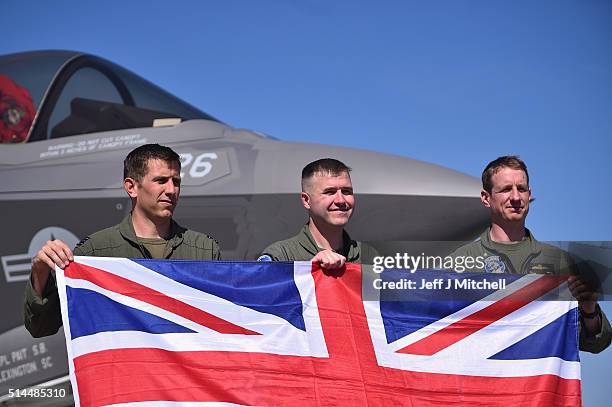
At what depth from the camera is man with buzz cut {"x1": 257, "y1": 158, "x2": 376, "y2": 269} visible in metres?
4.21

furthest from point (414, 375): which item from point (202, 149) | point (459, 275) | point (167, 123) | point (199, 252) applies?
point (167, 123)

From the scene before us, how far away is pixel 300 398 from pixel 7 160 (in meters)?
4.92

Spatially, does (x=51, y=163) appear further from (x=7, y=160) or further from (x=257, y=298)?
(x=257, y=298)

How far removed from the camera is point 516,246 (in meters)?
4.30

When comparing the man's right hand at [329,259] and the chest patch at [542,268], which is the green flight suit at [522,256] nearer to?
the chest patch at [542,268]

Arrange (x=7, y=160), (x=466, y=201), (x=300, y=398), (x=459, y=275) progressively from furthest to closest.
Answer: (x=7, y=160), (x=466, y=201), (x=459, y=275), (x=300, y=398)

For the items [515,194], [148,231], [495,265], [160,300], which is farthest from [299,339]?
[515,194]

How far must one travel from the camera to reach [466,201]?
692 centimetres

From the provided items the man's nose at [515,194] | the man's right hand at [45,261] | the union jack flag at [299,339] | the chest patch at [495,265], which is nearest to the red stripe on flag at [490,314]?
the union jack flag at [299,339]

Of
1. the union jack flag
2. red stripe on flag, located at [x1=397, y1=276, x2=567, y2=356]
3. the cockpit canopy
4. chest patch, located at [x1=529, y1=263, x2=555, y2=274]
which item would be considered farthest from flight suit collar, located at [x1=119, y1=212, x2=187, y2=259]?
the cockpit canopy

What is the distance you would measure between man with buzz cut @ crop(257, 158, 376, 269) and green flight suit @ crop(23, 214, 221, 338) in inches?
15.7

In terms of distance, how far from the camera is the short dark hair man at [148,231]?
4.06 meters

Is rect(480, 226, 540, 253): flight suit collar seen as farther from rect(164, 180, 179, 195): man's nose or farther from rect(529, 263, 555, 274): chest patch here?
rect(164, 180, 179, 195): man's nose

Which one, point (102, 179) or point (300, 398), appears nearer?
point (300, 398)
